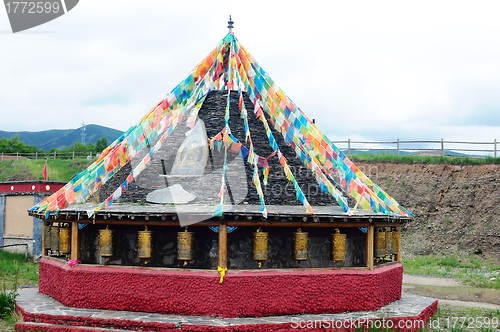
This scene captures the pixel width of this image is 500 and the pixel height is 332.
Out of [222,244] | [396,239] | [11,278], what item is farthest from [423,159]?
[11,278]

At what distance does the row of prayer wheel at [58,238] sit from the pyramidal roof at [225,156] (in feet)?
2.04

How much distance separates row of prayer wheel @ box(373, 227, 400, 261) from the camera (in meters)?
10.5

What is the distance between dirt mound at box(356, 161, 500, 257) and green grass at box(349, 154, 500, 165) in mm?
304

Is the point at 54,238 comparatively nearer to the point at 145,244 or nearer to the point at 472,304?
the point at 145,244

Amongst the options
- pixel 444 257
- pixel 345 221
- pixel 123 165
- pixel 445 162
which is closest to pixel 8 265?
pixel 123 165

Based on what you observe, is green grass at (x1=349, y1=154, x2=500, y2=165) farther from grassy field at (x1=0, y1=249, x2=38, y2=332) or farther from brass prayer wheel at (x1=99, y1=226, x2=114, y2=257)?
brass prayer wheel at (x1=99, y1=226, x2=114, y2=257)

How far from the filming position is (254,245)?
28.9 ft

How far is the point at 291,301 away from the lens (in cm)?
892

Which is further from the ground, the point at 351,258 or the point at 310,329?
the point at 351,258

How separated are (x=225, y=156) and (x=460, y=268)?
15.8m

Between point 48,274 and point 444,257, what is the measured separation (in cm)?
1878

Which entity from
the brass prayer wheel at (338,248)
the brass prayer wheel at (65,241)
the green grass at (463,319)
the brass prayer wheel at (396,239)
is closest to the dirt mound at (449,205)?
the green grass at (463,319)

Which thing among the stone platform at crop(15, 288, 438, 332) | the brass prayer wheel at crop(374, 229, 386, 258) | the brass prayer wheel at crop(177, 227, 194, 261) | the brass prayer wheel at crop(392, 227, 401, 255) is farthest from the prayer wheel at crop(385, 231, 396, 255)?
the brass prayer wheel at crop(177, 227, 194, 261)

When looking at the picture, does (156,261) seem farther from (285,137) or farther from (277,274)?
(285,137)
